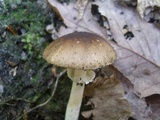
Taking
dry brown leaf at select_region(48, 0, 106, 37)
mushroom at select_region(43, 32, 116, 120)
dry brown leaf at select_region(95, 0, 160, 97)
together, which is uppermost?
mushroom at select_region(43, 32, 116, 120)

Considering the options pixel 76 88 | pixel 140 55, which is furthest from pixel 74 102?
pixel 140 55

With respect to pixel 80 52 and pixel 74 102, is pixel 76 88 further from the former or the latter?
pixel 80 52

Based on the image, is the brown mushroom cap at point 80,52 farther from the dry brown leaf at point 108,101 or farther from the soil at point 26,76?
the soil at point 26,76

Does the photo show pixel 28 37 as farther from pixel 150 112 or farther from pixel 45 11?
pixel 150 112

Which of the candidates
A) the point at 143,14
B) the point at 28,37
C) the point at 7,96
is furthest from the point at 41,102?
the point at 143,14

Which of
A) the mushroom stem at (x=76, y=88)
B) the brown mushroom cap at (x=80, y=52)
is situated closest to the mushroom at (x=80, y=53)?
the brown mushroom cap at (x=80, y=52)

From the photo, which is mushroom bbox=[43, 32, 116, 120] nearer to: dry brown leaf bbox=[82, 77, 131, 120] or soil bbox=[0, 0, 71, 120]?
dry brown leaf bbox=[82, 77, 131, 120]

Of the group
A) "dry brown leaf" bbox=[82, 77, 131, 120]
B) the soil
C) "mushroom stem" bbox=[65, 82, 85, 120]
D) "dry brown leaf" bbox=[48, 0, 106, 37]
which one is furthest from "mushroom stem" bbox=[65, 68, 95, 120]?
"dry brown leaf" bbox=[48, 0, 106, 37]

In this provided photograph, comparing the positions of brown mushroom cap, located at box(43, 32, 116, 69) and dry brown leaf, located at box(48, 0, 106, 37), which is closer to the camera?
brown mushroom cap, located at box(43, 32, 116, 69)
